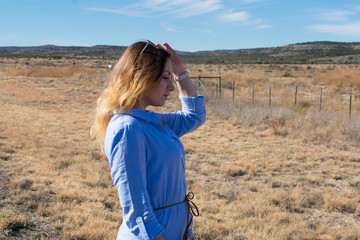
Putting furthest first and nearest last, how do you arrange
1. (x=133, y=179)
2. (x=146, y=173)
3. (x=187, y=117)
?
(x=187, y=117) < (x=146, y=173) < (x=133, y=179)

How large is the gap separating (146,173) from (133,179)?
12 centimetres

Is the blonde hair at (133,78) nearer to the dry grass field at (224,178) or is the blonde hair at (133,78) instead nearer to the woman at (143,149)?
the woman at (143,149)

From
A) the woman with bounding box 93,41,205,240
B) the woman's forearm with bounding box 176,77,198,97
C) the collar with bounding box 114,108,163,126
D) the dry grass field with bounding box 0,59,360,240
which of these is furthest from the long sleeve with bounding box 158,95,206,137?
the dry grass field with bounding box 0,59,360,240

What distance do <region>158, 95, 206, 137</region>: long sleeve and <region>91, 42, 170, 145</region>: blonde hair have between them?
1.61ft

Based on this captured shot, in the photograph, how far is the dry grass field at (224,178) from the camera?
14.1ft

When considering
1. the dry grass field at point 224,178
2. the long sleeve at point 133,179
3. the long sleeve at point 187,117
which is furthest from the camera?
the dry grass field at point 224,178

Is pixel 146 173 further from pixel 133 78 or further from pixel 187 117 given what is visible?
pixel 187 117

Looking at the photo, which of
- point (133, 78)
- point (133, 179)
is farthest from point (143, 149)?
point (133, 78)

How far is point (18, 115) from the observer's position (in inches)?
498

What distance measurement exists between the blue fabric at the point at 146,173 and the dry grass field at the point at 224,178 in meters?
2.59

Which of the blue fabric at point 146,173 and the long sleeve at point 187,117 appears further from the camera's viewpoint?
the long sleeve at point 187,117

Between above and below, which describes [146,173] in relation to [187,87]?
below

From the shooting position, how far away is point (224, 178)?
6.83 m

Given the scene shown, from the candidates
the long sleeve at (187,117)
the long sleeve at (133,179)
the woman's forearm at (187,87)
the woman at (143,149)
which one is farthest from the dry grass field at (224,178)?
the long sleeve at (133,179)
